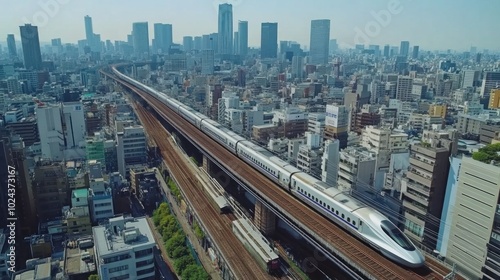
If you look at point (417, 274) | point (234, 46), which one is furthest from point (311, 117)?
point (234, 46)

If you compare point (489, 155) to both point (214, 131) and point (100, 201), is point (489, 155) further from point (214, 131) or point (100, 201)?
point (100, 201)

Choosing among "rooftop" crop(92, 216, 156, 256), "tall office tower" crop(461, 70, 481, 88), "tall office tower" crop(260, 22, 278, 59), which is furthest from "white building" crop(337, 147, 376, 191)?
"tall office tower" crop(260, 22, 278, 59)

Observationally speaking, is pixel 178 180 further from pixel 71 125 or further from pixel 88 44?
pixel 88 44

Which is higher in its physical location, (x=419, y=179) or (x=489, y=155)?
(x=489, y=155)

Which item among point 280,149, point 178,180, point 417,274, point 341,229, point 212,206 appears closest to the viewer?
point 417,274

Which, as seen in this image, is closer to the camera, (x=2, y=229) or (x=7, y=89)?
(x=2, y=229)

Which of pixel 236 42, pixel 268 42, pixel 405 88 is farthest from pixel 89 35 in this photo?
pixel 405 88
